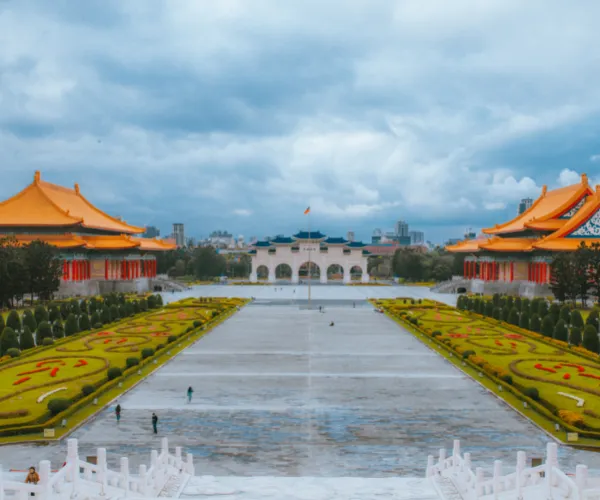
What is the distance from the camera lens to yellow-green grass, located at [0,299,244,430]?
2648 cm

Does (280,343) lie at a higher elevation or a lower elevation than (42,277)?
lower

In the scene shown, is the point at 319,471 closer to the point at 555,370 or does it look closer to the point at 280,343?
the point at 555,370

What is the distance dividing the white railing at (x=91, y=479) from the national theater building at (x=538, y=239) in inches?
2453

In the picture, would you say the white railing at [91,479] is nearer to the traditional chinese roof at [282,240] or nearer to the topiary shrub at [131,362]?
the topiary shrub at [131,362]

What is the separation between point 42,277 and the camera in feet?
206

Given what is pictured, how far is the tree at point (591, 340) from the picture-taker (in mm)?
40031

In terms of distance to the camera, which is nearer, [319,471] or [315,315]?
[319,471]

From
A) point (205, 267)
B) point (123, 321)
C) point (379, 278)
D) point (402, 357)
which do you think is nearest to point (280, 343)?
point (402, 357)

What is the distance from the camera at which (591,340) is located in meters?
40.1

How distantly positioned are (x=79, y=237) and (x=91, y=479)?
74.2 m

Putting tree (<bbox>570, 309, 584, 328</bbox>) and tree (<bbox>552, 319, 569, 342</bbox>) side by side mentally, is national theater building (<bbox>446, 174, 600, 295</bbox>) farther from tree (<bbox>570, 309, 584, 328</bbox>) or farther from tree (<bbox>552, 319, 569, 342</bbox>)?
tree (<bbox>552, 319, 569, 342</bbox>)

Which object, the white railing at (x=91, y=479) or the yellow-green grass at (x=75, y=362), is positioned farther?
the yellow-green grass at (x=75, y=362)

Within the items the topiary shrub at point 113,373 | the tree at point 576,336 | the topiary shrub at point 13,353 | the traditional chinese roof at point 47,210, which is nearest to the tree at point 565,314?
the tree at point 576,336

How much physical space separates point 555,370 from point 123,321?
33.6 metres
